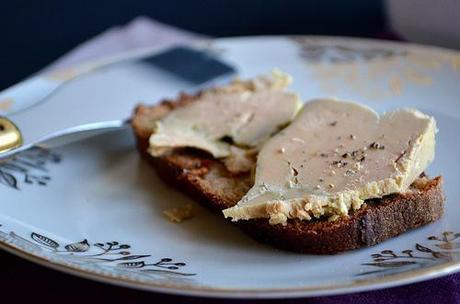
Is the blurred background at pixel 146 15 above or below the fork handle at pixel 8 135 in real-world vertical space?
above

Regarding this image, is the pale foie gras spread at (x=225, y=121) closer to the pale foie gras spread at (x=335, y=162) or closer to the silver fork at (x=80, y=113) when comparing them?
the pale foie gras spread at (x=335, y=162)

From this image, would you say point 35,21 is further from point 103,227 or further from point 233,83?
point 103,227

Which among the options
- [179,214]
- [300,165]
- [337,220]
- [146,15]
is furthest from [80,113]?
[146,15]

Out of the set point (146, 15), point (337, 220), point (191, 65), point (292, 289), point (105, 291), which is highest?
point (146, 15)

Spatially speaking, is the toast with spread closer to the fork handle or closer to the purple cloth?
the purple cloth

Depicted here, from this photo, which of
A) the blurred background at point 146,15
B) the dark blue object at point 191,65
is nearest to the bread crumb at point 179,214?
the dark blue object at point 191,65

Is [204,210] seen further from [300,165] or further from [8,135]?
[8,135]
